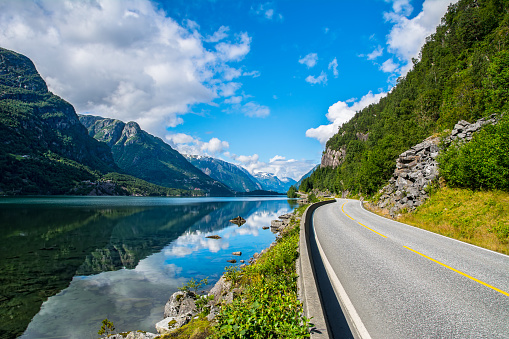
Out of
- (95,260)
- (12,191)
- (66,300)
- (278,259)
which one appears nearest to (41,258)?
(95,260)

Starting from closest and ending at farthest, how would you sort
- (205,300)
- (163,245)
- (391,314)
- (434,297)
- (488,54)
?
(391,314) → (434,297) → (205,300) → (163,245) → (488,54)

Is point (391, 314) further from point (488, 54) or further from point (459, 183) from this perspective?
point (488, 54)

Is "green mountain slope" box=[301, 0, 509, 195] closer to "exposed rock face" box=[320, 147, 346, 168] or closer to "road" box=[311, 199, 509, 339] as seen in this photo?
"road" box=[311, 199, 509, 339]

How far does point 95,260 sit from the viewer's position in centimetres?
2195

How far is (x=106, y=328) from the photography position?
35.4 feet

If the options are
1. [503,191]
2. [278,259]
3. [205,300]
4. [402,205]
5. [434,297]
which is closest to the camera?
[434,297]

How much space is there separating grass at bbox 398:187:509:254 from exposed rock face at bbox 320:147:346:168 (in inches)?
5241

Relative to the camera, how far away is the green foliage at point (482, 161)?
16.3m

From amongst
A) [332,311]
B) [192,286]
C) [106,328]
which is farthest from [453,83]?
[106,328]

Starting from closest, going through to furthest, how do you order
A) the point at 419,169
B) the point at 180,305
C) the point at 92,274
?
1. the point at 180,305
2. the point at 92,274
3. the point at 419,169

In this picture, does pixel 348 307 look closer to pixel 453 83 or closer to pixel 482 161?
pixel 482 161

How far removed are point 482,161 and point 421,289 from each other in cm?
1724

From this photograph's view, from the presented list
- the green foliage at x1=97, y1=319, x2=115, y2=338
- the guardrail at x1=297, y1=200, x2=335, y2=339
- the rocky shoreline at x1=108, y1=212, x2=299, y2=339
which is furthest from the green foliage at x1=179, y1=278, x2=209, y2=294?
the guardrail at x1=297, y1=200, x2=335, y2=339

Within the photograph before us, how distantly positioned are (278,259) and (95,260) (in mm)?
21394
